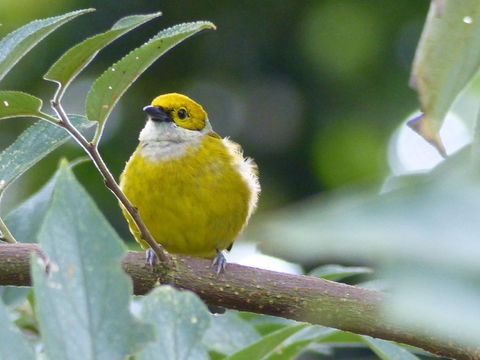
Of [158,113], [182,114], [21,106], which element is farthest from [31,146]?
[182,114]

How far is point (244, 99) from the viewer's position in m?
6.86

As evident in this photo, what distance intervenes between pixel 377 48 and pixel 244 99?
46.1 inches

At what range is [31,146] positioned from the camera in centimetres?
164

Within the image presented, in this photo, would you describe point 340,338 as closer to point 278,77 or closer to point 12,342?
point 12,342

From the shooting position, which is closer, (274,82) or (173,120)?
(173,120)

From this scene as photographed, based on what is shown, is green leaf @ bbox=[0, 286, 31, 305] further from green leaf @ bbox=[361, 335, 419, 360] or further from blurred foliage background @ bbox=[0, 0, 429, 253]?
blurred foliage background @ bbox=[0, 0, 429, 253]

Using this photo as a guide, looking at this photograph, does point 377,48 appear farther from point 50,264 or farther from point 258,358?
point 50,264

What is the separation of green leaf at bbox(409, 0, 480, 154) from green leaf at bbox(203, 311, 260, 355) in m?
1.08

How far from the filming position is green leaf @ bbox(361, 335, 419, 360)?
5.16ft

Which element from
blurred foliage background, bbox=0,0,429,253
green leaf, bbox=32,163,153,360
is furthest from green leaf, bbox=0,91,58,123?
blurred foliage background, bbox=0,0,429,253

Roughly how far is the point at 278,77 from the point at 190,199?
3.83 metres

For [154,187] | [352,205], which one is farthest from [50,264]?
[154,187]

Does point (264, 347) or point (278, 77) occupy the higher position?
point (278, 77)

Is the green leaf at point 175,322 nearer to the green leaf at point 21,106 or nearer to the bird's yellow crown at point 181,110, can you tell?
the green leaf at point 21,106
